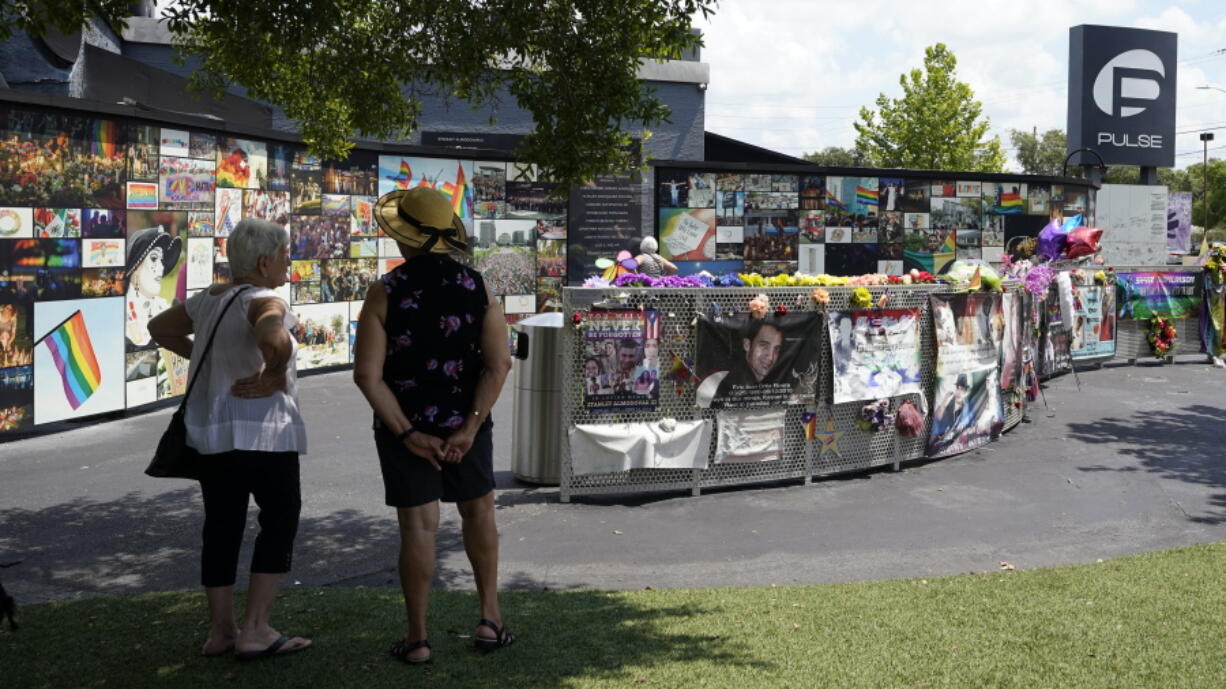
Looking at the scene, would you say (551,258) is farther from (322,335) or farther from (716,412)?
(716,412)

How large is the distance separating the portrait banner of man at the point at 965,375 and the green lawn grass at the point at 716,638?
378 cm

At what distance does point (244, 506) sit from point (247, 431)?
13.4 inches

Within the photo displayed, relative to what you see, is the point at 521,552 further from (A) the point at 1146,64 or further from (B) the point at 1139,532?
(A) the point at 1146,64

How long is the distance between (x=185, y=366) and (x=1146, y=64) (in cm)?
3553

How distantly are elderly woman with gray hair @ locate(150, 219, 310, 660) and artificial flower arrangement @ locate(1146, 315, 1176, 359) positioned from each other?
1608 centimetres

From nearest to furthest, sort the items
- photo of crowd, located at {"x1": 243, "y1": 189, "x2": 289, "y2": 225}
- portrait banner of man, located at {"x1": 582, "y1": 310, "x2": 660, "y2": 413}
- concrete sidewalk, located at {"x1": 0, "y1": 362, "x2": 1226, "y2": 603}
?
concrete sidewalk, located at {"x1": 0, "y1": 362, "x2": 1226, "y2": 603}, portrait banner of man, located at {"x1": 582, "y1": 310, "x2": 660, "y2": 413}, photo of crowd, located at {"x1": 243, "y1": 189, "x2": 289, "y2": 225}

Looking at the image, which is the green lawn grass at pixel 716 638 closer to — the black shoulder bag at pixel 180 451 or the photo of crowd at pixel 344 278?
the black shoulder bag at pixel 180 451

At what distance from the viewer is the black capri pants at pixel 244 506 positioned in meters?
4.39

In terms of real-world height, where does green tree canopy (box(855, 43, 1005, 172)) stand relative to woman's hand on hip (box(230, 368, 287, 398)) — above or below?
above

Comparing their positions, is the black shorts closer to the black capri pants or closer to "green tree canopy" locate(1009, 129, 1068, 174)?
the black capri pants

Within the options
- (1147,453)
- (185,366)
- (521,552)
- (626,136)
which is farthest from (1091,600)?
(185,366)

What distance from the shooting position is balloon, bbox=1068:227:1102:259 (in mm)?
15695

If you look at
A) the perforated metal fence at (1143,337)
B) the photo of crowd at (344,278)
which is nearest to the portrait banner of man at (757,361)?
the photo of crowd at (344,278)

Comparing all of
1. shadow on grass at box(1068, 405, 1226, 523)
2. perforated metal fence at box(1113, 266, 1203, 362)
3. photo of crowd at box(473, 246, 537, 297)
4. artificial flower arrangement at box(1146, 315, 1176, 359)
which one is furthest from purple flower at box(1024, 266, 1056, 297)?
photo of crowd at box(473, 246, 537, 297)
